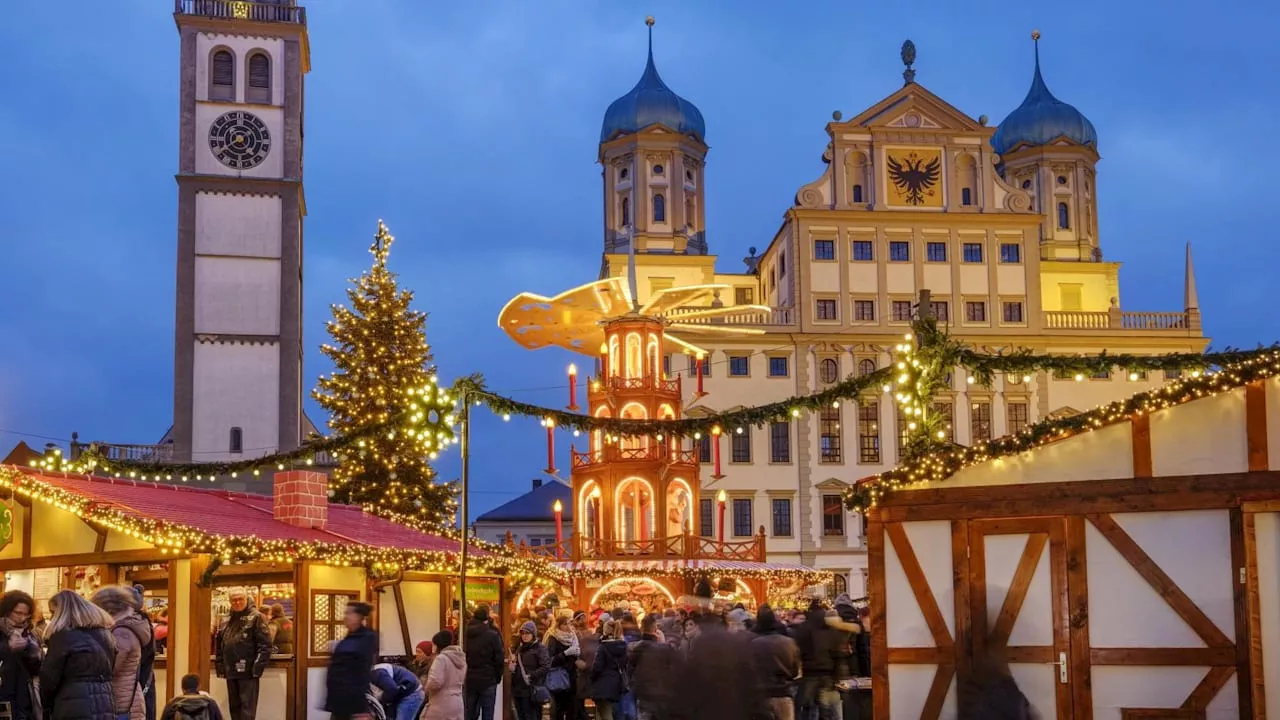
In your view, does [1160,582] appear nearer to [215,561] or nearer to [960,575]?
[960,575]

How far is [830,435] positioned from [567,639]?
39743 millimetres

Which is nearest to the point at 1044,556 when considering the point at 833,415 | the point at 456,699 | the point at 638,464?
the point at 456,699

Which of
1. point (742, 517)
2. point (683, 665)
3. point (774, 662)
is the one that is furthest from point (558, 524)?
point (683, 665)

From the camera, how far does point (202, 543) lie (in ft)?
57.9

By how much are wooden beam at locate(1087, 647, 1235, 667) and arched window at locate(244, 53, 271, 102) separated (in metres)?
43.9

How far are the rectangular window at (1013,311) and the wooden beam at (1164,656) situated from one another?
44.4 meters

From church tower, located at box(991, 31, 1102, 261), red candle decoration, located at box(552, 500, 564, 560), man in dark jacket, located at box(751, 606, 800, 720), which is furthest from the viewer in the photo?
church tower, located at box(991, 31, 1102, 261)

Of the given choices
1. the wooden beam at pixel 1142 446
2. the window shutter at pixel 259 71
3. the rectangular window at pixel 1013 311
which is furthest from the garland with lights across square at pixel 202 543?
the rectangular window at pixel 1013 311

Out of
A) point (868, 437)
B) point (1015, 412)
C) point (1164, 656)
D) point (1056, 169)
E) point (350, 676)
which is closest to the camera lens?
point (350, 676)

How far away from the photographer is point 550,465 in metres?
28.3

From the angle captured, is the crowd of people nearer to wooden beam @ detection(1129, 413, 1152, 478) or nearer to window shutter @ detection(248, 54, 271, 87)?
wooden beam @ detection(1129, 413, 1152, 478)

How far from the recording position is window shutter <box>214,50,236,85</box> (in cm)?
5366

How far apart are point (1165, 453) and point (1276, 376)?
50.0 inches

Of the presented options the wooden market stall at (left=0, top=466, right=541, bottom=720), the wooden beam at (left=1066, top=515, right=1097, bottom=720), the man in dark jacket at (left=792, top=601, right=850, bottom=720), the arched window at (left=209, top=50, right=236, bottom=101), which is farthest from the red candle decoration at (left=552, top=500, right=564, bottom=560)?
the arched window at (left=209, top=50, right=236, bottom=101)
